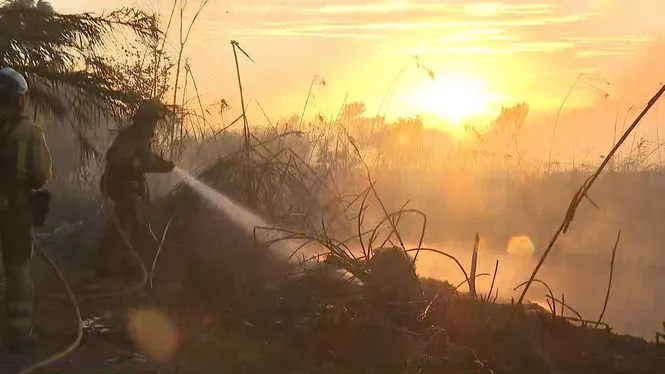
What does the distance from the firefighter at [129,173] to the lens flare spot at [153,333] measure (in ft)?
4.66

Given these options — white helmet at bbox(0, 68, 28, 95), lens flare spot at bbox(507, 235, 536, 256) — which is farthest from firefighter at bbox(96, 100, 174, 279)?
lens flare spot at bbox(507, 235, 536, 256)

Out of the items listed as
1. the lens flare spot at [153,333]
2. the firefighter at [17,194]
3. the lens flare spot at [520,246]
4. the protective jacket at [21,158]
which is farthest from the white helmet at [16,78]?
the lens flare spot at [520,246]

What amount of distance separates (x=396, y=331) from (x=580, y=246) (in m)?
23.6

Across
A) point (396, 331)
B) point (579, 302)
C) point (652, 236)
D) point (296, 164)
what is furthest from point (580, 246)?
point (396, 331)

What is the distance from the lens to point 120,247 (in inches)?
341

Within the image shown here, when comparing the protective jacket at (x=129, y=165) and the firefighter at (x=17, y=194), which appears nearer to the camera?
the firefighter at (x=17, y=194)

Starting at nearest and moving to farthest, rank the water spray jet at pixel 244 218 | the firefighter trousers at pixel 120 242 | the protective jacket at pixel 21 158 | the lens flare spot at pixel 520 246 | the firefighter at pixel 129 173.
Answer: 1. the protective jacket at pixel 21 158
2. the firefighter at pixel 129 173
3. the firefighter trousers at pixel 120 242
4. the water spray jet at pixel 244 218
5. the lens flare spot at pixel 520 246

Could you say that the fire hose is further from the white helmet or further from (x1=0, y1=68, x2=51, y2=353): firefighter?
the white helmet

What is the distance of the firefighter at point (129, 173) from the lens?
830 centimetres

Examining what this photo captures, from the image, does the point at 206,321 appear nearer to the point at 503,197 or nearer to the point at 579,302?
the point at 579,302

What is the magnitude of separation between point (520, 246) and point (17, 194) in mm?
23408

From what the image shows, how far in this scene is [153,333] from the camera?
6457 millimetres

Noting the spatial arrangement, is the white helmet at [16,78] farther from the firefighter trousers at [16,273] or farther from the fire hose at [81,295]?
the fire hose at [81,295]

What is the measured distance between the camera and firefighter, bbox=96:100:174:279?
830 cm
